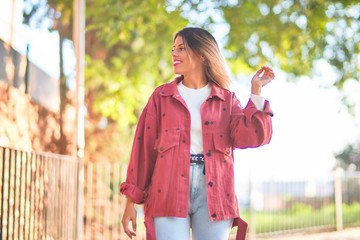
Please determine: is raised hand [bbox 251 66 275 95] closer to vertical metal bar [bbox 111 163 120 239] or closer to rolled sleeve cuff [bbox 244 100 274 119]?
rolled sleeve cuff [bbox 244 100 274 119]

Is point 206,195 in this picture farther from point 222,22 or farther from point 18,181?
point 222,22

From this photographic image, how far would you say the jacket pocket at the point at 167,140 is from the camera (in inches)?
131

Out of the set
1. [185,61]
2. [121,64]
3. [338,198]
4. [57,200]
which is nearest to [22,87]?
[57,200]

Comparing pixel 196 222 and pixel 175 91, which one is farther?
pixel 175 91

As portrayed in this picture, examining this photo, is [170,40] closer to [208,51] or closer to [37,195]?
[37,195]

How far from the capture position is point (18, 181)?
5.30m

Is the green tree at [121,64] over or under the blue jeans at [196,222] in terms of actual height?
over

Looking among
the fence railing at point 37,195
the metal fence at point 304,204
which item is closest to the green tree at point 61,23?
the fence railing at point 37,195

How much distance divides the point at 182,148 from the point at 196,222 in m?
0.36

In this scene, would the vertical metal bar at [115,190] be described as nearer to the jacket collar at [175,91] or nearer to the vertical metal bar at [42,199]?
the vertical metal bar at [42,199]

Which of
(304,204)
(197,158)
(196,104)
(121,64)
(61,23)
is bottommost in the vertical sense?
(304,204)

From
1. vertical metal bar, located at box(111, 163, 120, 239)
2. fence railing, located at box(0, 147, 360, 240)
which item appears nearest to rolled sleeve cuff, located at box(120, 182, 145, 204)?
fence railing, located at box(0, 147, 360, 240)

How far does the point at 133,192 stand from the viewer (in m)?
3.37

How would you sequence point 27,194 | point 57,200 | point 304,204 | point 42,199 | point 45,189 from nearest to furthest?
point 27,194
point 42,199
point 45,189
point 57,200
point 304,204
